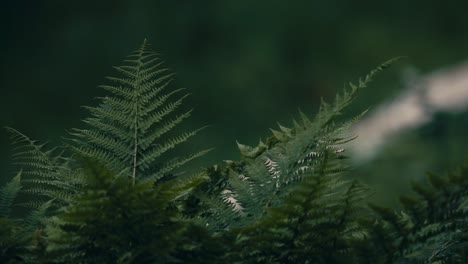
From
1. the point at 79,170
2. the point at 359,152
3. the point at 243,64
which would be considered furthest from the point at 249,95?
the point at 79,170

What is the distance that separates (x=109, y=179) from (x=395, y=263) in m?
0.31

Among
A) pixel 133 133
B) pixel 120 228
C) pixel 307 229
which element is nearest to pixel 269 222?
pixel 307 229

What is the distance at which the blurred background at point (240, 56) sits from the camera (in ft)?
24.2

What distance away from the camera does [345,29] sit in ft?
28.1

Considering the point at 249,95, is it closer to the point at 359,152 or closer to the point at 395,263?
the point at 359,152

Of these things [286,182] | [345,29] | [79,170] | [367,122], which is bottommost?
[286,182]

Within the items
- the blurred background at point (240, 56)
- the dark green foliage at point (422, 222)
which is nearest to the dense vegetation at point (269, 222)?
the dark green foliage at point (422, 222)

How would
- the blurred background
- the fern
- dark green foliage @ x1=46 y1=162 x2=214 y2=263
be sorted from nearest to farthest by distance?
1. dark green foliage @ x1=46 y1=162 x2=214 y2=263
2. the fern
3. the blurred background

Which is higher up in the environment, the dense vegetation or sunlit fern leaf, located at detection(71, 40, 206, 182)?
sunlit fern leaf, located at detection(71, 40, 206, 182)

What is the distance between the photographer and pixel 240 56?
8234mm

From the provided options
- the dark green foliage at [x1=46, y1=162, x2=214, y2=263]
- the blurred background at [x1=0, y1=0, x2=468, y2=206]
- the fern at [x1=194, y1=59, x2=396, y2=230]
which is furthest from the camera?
the blurred background at [x1=0, y1=0, x2=468, y2=206]

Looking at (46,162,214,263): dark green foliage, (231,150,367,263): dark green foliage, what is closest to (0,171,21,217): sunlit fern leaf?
(46,162,214,263): dark green foliage

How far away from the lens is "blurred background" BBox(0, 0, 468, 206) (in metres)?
7.38

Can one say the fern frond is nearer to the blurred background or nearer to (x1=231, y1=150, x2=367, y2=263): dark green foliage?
(x1=231, y1=150, x2=367, y2=263): dark green foliage
